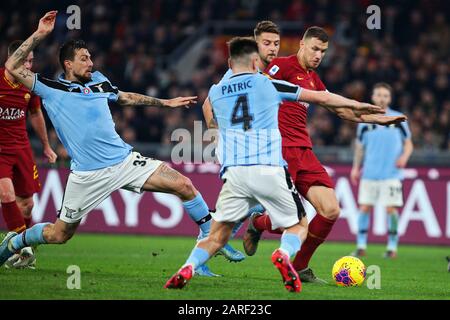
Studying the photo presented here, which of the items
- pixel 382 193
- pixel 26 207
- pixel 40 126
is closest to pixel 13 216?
pixel 26 207

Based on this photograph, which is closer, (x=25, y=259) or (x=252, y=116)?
(x=252, y=116)

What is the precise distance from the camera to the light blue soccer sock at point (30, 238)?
8695 mm

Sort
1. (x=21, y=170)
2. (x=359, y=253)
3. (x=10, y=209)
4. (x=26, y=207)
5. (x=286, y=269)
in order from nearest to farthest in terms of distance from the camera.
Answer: (x=286, y=269), (x=10, y=209), (x=21, y=170), (x=26, y=207), (x=359, y=253)

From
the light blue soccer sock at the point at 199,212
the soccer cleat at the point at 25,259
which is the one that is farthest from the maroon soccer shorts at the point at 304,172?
the soccer cleat at the point at 25,259

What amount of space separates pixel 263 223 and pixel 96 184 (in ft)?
6.43

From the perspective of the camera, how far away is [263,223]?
9.58 m

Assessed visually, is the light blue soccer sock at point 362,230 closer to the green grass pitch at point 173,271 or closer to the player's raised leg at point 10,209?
the green grass pitch at point 173,271

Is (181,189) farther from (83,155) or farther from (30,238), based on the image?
(30,238)

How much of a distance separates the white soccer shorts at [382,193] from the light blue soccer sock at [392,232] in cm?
21

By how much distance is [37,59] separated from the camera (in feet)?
69.8

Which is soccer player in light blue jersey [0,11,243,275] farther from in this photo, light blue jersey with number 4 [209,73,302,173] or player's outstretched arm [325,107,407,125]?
player's outstretched arm [325,107,407,125]

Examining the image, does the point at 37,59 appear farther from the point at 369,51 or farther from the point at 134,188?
the point at 134,188
